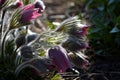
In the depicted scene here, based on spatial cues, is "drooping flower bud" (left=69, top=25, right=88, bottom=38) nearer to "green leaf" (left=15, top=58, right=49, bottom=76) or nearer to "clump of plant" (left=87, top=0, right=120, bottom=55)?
"green leaf" (left=15, top=58, right=49, bottom=76)

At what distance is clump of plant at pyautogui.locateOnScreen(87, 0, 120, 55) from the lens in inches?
106

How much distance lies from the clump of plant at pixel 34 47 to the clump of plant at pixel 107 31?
47 centimetres

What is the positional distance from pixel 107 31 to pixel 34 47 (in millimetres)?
722

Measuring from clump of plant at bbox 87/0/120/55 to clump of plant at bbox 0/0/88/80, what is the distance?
0.47 m

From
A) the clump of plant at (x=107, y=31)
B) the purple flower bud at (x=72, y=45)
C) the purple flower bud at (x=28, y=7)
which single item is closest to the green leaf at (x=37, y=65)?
the purple flower bud at (x=72, y=45)

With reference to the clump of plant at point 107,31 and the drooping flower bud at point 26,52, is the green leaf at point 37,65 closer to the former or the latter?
the drooping flower bud at point 26,52

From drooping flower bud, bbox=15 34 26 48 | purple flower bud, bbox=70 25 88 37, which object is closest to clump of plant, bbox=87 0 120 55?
purple flower bud, bbox=70 25 88 37

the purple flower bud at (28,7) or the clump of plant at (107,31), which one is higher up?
the purple flower bud at (28,7)

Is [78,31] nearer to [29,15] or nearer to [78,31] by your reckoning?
[78,31]

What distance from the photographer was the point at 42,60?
2086mm

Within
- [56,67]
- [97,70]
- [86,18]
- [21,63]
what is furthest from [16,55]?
[86,18]

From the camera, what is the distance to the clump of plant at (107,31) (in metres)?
2.70

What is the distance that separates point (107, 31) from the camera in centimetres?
276

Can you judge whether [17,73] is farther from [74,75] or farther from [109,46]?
[109,46]
